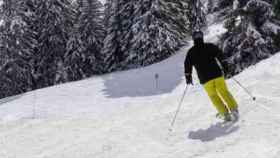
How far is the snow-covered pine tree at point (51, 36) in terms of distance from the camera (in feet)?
134

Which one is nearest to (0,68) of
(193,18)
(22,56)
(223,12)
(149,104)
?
(22,56)

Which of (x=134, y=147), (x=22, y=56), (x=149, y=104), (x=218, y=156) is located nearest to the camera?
(x=218, y=156)

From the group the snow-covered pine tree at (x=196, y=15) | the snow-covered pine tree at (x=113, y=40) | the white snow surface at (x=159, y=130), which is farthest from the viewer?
the snow-covered pine tree at (x=196, y=15)

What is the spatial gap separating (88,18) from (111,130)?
3046 cm

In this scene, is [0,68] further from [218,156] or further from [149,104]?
[218,156]

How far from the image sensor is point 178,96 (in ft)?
43.5

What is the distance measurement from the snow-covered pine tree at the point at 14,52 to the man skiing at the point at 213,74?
106ft

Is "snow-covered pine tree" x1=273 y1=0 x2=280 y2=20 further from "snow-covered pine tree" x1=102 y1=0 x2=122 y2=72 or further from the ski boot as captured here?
"snow-covered pine tree" x1=102 y1=0 x2=122 y2=72

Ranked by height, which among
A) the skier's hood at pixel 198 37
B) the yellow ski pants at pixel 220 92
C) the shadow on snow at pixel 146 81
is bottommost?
the shadow on snow at pixel 146 81

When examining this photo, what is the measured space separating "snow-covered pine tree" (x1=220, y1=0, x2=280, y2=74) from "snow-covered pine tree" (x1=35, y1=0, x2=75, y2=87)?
2213 centimetres

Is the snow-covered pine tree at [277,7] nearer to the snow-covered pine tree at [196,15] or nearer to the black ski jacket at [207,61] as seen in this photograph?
the black ski jacket at [207,61]

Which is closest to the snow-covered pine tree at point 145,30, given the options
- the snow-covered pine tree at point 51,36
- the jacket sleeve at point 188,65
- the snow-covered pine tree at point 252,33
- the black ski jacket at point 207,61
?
the snow-covered pine tree at point 51,36

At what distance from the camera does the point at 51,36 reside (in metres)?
41.0

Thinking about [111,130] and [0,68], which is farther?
[0,68]
